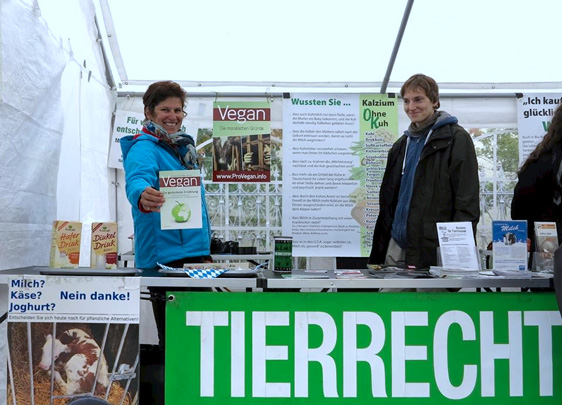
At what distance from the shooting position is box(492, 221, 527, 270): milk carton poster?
222 cm

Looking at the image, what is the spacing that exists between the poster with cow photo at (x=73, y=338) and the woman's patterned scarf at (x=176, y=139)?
64cm

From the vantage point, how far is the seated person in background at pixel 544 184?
2.36m

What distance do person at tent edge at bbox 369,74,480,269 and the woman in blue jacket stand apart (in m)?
0.88

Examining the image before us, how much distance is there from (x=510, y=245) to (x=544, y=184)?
1.04 ft

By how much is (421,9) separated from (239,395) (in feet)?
8.91

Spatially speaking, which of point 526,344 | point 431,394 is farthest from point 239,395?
point 526,344

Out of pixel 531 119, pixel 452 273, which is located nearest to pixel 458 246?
pixel 452 273

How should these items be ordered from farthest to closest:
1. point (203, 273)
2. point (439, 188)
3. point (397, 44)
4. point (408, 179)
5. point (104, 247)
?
point (397, 44), point (408, 179), point (439, 188), point (104, 247), point (203, 273)

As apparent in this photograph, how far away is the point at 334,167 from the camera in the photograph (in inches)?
164

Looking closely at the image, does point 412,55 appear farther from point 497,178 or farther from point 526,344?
point 526,344

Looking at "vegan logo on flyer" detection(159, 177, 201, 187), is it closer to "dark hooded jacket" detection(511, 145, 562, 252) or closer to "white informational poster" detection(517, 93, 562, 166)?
"dark hooded jacket" detection(511, 145, 562, 252)

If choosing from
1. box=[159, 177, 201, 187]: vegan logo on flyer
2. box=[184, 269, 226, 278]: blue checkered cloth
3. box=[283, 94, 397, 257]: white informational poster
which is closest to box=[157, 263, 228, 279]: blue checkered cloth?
box=[184, 269, 226, 278]: blue checkered cloth

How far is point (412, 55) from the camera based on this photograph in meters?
4.08

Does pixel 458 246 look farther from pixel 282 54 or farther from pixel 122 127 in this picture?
pixel 122 127
